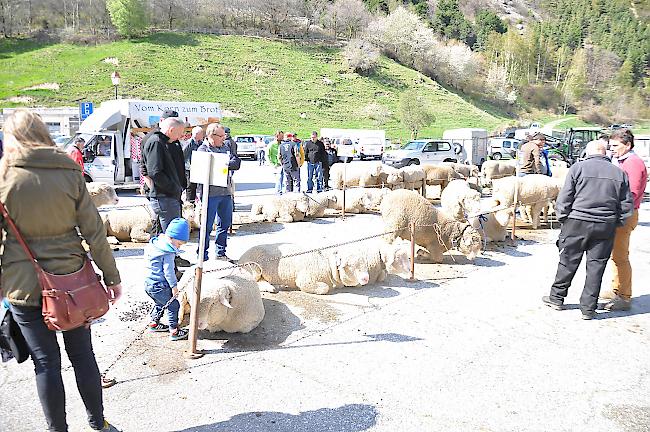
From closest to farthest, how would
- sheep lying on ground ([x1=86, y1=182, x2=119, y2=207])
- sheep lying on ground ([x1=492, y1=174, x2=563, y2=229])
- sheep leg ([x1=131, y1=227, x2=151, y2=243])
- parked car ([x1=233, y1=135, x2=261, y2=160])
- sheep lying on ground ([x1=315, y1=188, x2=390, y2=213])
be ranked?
sheep leg ([x1=131, y1=227, x2=151, y2=243]) < sheep lying on ground ([x1=86, y1=182, x2=119, y2=207]) < sheep lying on ground ([x1=492, y1=174, x2=563, y2=229]) < sheep lying on ground ([x1=315, y1=188, x2=390, y2=213]) < parked car ([x1=233, y1=135, x2=261, y2=160])

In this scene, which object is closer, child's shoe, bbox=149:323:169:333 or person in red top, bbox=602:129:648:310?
child's shoe, bbox=149:323:169:333

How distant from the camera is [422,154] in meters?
24.8

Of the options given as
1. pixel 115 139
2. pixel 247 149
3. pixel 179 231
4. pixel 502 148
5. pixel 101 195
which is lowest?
pixel 101 195

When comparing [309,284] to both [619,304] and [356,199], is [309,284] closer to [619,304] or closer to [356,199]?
[619,304]

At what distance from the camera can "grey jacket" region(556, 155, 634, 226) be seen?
18.8ft

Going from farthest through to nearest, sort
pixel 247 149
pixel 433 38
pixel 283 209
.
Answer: pixel 433 38, pixel 247 149, pixel 283 209

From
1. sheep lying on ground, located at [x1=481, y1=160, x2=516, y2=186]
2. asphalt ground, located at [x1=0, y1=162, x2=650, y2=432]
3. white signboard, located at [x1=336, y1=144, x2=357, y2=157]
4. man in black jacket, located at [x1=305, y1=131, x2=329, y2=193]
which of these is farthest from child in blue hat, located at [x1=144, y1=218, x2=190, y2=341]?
white signboard, located at [x1=336, y1=144, x2=357, y2=157]

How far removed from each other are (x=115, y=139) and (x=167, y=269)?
12800mm

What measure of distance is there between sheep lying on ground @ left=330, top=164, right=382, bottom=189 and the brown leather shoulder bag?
12397mm

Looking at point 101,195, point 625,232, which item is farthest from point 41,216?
point 101,195

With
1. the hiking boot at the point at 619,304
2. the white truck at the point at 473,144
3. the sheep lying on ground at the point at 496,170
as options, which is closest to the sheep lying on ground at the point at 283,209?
the hiking boot at the point at 619,304

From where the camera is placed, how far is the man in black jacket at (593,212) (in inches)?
227

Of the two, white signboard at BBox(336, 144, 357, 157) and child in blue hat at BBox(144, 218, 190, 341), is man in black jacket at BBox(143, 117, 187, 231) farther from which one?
white signboard at BBox(336, 144, 357, 157)

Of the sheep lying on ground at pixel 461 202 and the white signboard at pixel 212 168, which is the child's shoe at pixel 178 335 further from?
the sheep lying on ground at pixel 461 202
